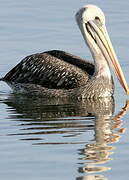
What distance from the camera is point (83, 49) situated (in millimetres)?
18172

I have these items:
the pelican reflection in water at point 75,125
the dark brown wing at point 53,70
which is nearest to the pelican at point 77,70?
the dark brown wing at point 53,70

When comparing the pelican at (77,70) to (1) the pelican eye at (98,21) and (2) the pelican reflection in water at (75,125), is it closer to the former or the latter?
(1) the pelican eye at (98,21)

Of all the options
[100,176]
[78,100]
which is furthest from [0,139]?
[78,100]

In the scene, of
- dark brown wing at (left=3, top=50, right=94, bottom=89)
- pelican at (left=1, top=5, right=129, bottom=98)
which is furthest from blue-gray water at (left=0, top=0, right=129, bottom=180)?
dark brown wing at (left=3, top=50, right=94, bottom=89)

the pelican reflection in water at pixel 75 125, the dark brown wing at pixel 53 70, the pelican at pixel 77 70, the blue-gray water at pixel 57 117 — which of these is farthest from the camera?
the dark brown wing at pixel 53 70

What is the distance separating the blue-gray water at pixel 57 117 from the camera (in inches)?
439

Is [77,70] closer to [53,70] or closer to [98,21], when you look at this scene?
[53,70]

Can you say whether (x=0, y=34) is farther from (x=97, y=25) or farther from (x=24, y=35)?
(x=97, y=25)

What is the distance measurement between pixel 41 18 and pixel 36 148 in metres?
8.53

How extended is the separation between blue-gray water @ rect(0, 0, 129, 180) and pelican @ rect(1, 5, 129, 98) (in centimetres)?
27

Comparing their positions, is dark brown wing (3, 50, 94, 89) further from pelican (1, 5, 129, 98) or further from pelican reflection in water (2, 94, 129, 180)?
→ pelican reflection in water (2, 94, 129, 180)

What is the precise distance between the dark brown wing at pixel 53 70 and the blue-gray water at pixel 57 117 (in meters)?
0.39

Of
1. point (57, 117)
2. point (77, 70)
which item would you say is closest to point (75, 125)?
point (57, 117)

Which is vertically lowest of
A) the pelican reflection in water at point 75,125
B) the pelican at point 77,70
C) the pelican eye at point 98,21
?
the pelican reflection in water at point 75,125
